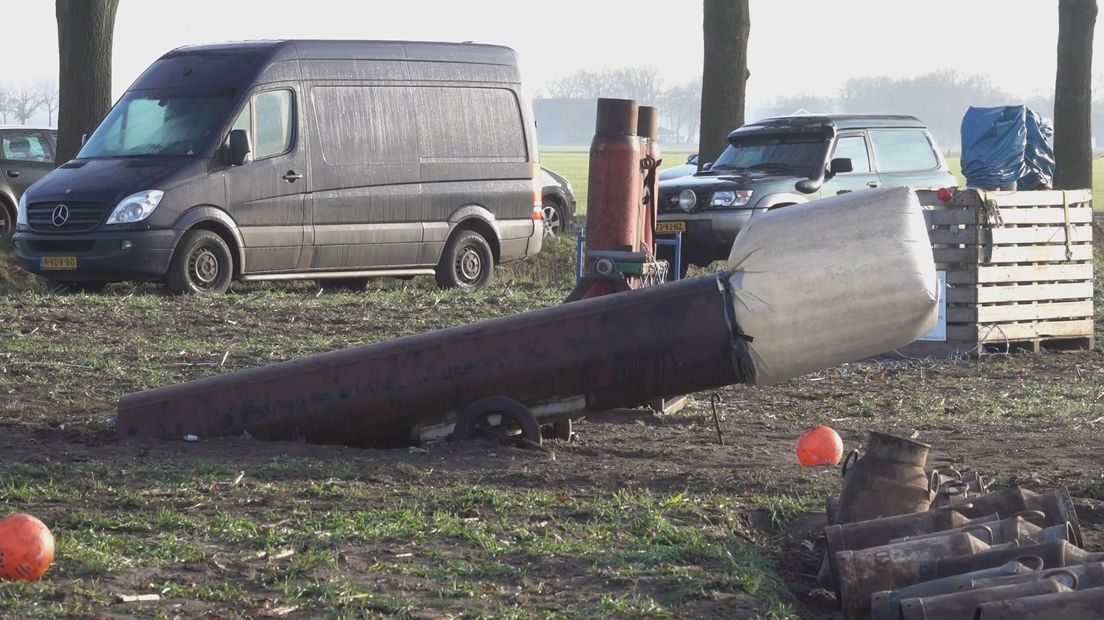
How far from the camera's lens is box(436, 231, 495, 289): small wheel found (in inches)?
652

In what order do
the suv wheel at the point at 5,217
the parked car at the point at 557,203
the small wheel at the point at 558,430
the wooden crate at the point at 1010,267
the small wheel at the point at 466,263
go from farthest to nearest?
the parked car at the point at 557,203 → the suv wheel at the point at 5,217 → the small wheel at the point at 466,263 → the wooden crate at the point at 1010,267 → the small wheel at the point at 558,430

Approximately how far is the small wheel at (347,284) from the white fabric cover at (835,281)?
32.6 ft

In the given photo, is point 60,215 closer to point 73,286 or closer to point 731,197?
point 73,286

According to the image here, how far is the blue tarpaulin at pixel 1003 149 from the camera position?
56.3 feet

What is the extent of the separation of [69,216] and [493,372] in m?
8.28

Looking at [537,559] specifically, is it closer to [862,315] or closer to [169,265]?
[862,315]

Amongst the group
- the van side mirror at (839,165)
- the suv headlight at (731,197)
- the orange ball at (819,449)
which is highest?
the van side mirror at (839,165)

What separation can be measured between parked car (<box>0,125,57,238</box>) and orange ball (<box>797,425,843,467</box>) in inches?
654

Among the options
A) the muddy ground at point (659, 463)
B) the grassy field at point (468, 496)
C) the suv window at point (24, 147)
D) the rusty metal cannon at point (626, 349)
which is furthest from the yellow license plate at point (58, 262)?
the suv window at point (24, 147)

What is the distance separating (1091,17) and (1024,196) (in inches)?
584

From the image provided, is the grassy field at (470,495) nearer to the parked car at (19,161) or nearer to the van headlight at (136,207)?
the van headlight at (136,207)

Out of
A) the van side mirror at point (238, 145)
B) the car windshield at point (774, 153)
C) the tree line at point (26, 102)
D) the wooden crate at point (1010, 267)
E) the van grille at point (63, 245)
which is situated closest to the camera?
the wooden crate at point (1010, 267)

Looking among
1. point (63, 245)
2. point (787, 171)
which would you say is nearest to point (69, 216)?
point (63, 245)

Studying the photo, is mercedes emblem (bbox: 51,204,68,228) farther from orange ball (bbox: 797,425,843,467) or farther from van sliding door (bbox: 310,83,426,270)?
orange ball (bbox: 797,425,843,467)
